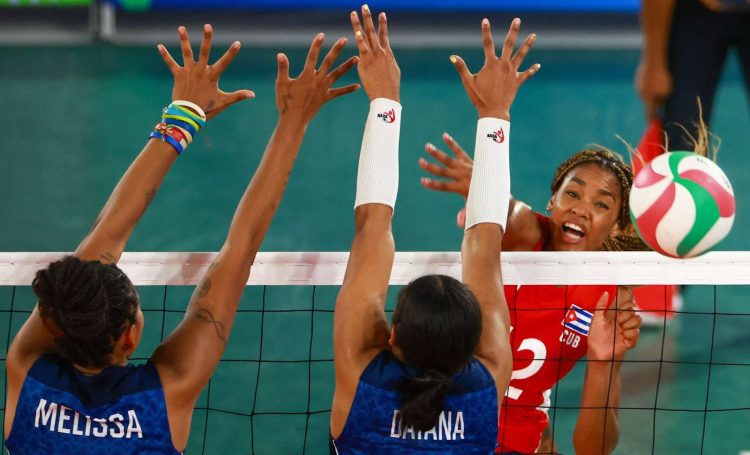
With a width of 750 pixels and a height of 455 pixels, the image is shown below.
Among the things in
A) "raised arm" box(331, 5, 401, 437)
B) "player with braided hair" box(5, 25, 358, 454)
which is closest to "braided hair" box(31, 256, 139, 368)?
"player with braided hair" box(5, 25, 358, 454)

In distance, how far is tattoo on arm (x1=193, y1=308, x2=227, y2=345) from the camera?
2225 mm

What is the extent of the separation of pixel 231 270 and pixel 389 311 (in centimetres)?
193

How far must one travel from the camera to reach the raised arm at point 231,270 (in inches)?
84.2

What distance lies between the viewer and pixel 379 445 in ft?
7.03

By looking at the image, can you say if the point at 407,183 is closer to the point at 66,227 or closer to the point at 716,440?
the point at 66,227

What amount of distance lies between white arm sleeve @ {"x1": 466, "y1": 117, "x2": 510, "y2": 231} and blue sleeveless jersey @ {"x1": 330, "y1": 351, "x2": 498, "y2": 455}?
1.56 feet

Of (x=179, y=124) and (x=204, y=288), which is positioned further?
(x=179, y=124)

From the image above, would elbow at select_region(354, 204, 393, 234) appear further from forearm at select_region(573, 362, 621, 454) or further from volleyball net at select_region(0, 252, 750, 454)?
forearm at select_region(573, 362, 621, 454)

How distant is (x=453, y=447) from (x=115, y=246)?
98 centimetres

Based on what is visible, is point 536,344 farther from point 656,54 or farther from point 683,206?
point 656,54

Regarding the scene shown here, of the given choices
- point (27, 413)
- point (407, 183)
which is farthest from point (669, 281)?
point (407, 183)

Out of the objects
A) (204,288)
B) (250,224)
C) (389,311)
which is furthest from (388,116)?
(389,311)

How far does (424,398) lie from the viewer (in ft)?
6.76

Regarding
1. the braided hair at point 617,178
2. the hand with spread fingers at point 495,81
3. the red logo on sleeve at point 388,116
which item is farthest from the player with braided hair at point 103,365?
the braided hair at point 617,178
